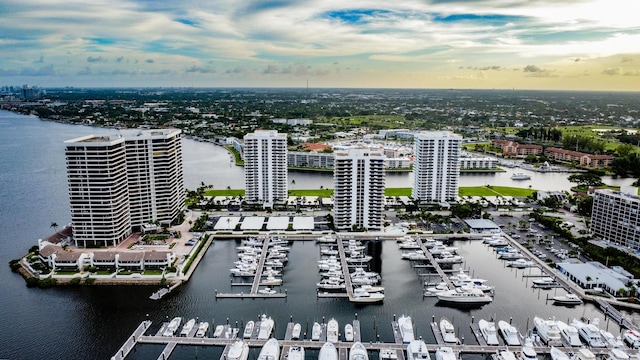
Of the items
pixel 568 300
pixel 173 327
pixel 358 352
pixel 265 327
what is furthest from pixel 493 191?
pixel 173 327

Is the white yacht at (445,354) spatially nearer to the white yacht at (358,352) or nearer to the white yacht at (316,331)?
the white yacht at (358,352)

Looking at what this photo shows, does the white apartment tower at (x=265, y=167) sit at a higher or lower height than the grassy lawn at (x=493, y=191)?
higher

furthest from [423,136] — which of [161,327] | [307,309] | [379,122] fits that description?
[379,122]

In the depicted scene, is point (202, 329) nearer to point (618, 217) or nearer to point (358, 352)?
point (358, 352)

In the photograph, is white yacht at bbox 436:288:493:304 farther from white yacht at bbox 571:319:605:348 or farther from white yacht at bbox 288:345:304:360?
white yacht at bbox 288:345:304:360

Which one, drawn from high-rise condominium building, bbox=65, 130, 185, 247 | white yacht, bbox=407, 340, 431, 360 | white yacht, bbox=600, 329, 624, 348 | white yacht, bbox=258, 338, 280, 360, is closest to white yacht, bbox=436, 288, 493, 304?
white yacht, bbox=600, 329, 624, 348

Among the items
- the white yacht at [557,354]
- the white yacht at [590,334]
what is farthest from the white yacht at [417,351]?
the white yacht at [590,334]
